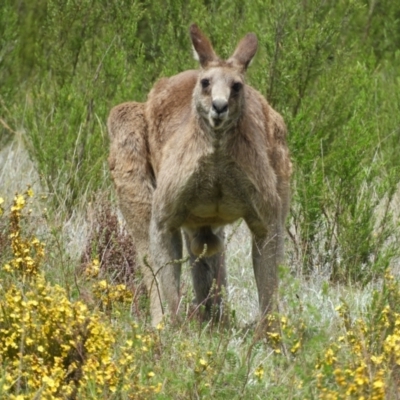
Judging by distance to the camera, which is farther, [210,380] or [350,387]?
[210,380]

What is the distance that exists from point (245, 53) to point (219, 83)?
0.48 metres

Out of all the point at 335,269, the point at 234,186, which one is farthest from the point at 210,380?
the point at 335,269

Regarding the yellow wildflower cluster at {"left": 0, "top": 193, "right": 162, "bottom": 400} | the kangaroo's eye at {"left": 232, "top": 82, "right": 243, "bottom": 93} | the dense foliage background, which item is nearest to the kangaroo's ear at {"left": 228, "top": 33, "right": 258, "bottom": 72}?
the kangaroo's eye at {"left": 232, "top": 82, "right": 243, "bottom": 93}

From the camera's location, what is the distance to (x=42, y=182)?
8375 mm

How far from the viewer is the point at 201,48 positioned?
641 centimetres

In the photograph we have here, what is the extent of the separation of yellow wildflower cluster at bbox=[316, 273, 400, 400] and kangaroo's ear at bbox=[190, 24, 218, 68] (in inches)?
66.7

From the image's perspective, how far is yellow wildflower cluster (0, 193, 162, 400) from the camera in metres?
4.47

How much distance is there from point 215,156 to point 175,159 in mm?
310

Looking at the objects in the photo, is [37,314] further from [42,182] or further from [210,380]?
[42,182]

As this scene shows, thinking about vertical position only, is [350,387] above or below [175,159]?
below

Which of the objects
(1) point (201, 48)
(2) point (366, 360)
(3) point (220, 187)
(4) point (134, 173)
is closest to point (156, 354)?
(2) point (366, 360)

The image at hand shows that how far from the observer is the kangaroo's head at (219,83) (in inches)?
232

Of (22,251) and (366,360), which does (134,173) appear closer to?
(22,251)

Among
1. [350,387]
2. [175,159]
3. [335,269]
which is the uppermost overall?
[175,159]
